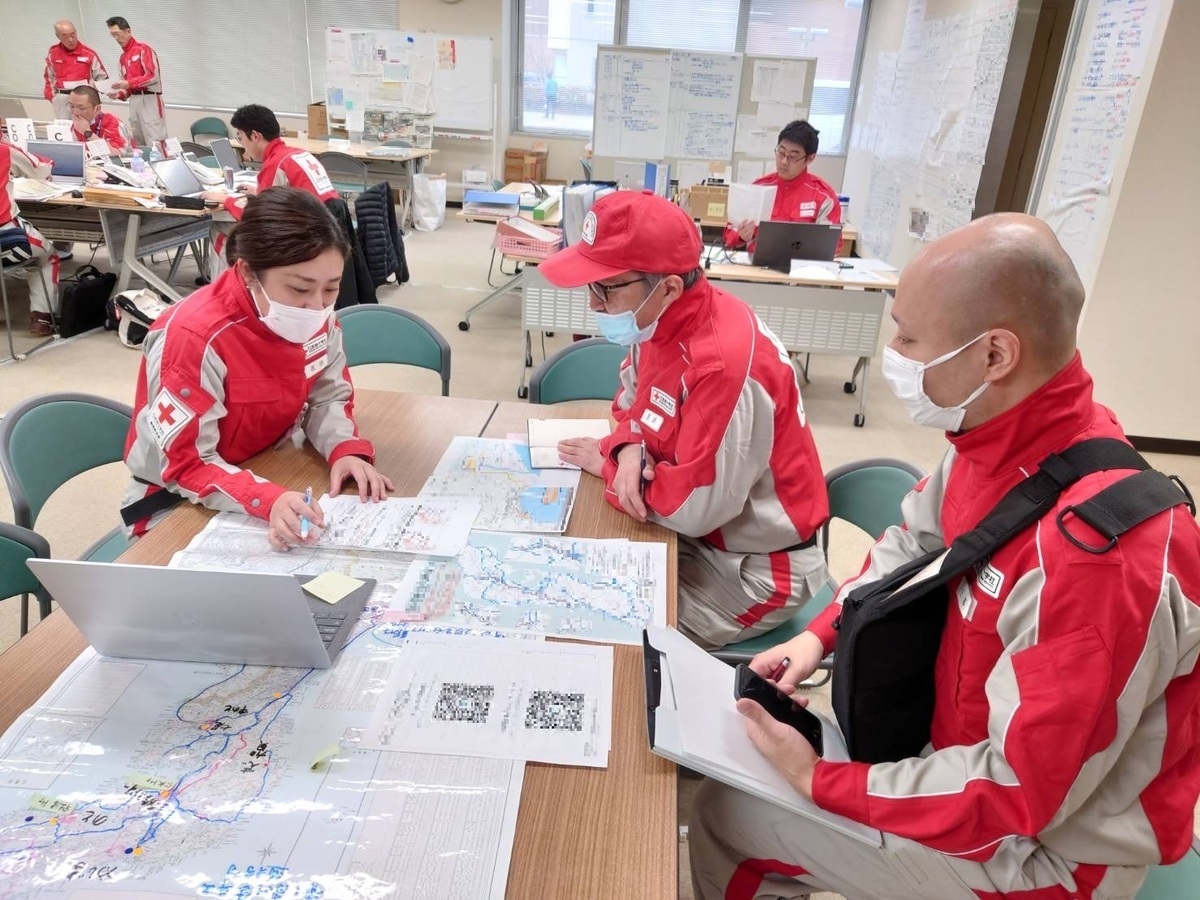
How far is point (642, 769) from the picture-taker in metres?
0.93

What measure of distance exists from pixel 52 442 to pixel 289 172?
325 centimetres

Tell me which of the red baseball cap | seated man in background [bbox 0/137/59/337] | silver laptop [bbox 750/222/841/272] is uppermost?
the red baseball cap

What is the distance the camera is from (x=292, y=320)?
62.1 inches

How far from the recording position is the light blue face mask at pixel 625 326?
160 cm

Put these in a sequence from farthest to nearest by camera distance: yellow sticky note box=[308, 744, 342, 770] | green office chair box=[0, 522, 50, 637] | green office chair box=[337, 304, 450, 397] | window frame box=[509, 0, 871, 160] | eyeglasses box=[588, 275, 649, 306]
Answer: window frame box=[509, 0, 871, 160]
green office chair box=[337, 304, 450, 397]
eyeglasses box=[588, 275, 649, 306]
green office chair box=[0, 522, 50, 637]
yellow sticky note box=[308, 744, 342, 770]

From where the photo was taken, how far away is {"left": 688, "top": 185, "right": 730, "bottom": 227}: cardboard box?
5.07m

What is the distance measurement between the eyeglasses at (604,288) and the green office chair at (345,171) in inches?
227

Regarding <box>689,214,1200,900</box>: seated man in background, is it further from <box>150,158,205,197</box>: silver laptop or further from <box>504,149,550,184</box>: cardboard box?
<box>504,149,550,184</box>: cardboard box

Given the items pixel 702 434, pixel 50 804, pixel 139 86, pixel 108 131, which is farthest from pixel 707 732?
pixel 139 86

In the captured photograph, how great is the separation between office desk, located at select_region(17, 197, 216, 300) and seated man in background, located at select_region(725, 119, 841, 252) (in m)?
3.26

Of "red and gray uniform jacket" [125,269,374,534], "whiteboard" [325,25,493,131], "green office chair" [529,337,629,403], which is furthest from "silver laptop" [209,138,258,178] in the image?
"red and gray uniform jacket" [125,269,374,534]

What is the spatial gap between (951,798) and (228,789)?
85cm

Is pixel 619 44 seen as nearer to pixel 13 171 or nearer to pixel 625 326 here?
pixel 13 171

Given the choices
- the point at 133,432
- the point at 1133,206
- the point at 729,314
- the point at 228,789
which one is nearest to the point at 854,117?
the point at 1133,206
